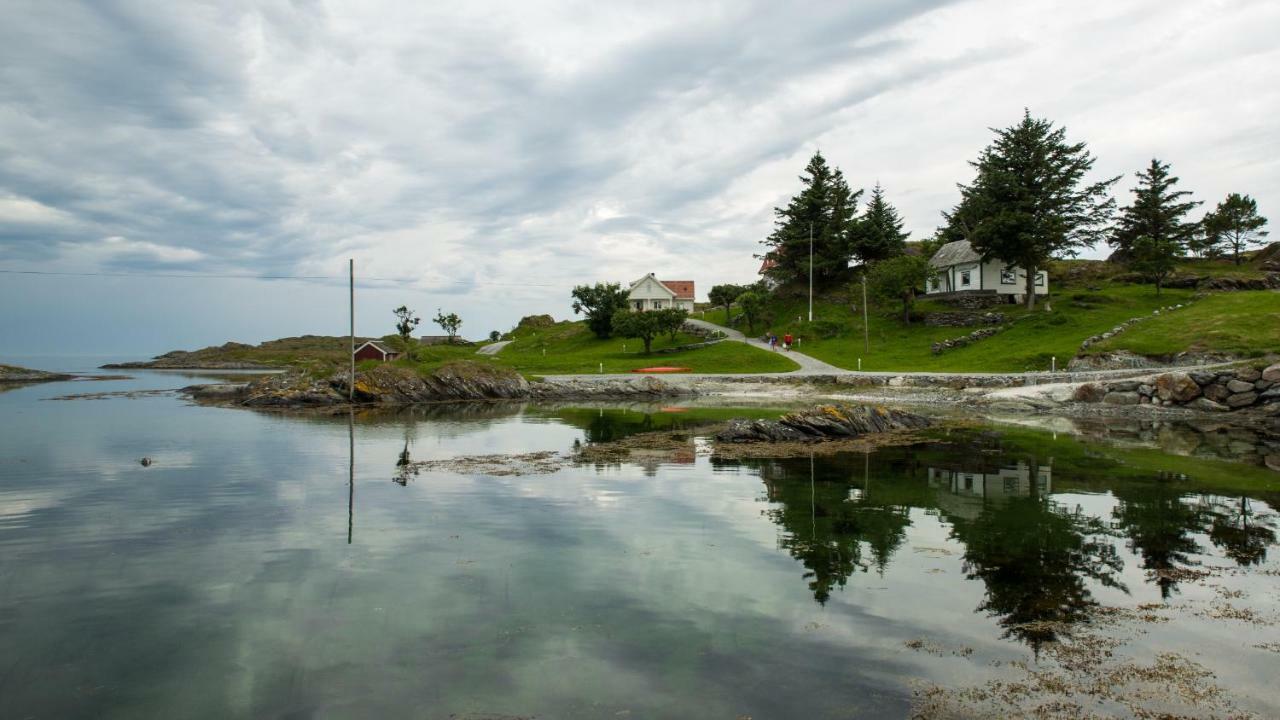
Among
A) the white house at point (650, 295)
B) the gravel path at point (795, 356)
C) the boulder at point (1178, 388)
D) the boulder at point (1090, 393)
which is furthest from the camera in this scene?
the white house at point (650, 295)

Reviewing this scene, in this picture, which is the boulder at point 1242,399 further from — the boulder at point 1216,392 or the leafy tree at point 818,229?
the leafy tree at point 818,229

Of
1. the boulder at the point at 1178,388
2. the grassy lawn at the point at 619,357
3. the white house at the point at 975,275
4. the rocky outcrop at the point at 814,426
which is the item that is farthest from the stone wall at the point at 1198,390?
the white house at the point at 975,275

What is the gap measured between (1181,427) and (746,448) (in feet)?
88.2

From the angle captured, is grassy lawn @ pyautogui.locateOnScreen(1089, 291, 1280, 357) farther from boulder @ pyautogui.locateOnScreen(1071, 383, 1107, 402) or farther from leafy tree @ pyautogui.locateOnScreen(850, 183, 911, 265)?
leafy tree @ pyautogui.locateOnScreen(850, 183, 911, 265)

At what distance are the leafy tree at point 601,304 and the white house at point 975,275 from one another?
4585 centimetres

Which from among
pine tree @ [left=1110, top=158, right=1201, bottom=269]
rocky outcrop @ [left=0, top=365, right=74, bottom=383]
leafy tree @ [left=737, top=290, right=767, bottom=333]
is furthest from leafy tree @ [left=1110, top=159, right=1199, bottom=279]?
rocky outcrop @ [left=0, top=365, right=74, bottom=383]

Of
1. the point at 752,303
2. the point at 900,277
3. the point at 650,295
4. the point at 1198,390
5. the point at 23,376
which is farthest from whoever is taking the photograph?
the point at 650,295

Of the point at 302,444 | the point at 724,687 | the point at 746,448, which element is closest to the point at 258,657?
the point at 724,687

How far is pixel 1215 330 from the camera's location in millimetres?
54625

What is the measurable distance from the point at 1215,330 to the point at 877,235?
2023 inches

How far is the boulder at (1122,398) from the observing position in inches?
1810

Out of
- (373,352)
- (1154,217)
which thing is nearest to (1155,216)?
(1154,217)

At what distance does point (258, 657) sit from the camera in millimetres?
10180

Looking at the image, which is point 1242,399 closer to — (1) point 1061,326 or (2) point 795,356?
(1) point 1061,326
